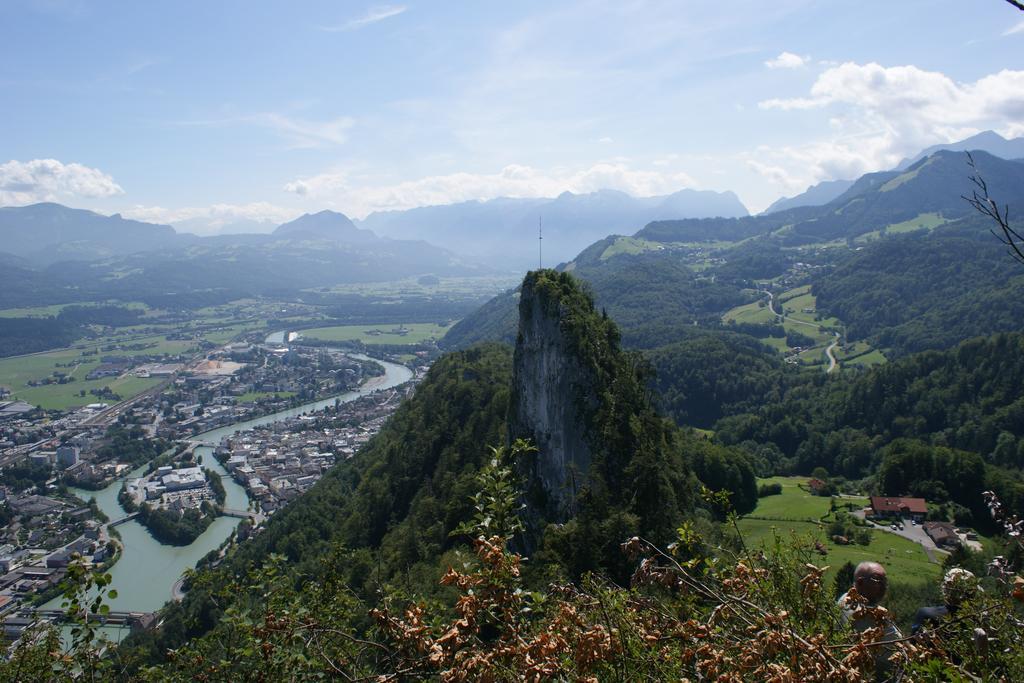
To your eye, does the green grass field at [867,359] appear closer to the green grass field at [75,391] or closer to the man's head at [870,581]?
the man's head at [870,581]

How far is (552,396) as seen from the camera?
23.5 metres

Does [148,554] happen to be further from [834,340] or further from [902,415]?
[834,340]

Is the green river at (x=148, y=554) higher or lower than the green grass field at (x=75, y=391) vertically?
lower

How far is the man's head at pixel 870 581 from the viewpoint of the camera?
343cm

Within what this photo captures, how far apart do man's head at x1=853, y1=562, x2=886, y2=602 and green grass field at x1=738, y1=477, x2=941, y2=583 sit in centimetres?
715

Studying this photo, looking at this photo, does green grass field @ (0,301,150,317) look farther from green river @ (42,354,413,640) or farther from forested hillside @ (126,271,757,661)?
forested hillside @ (126,271,757,661)

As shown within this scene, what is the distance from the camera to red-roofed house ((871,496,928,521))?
27.0 meters

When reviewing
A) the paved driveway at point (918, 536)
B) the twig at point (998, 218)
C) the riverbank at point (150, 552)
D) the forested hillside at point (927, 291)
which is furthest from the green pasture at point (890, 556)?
the forested hillside at point (927, 291)

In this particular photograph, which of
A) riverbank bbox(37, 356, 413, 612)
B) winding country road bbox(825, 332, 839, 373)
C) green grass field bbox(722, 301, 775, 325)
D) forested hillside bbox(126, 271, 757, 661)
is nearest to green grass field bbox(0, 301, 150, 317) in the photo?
riverbank bbox(37, 356, 413, 612)

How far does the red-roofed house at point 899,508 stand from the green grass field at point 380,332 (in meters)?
103

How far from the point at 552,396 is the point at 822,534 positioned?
9.88 metres

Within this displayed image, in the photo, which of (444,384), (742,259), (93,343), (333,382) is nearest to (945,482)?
(444,384)

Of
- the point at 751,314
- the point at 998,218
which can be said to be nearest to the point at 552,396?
the point at 998,218

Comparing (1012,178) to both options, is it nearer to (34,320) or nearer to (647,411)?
(647,411)
